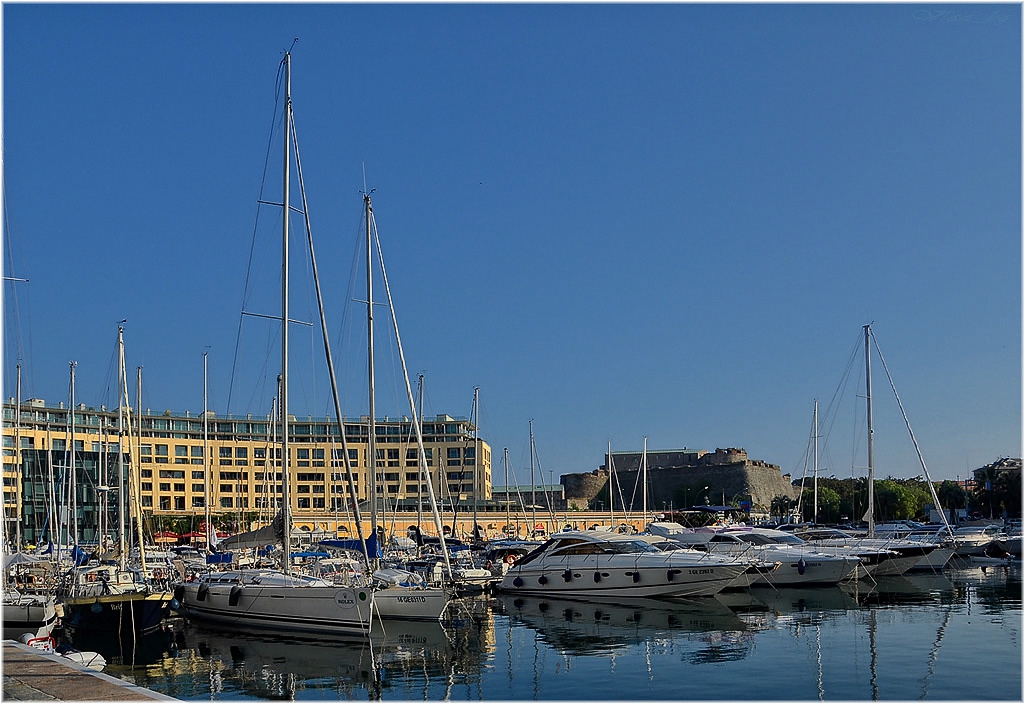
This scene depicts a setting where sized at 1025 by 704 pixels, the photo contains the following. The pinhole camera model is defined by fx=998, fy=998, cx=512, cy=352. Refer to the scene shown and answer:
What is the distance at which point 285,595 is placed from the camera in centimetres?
2588

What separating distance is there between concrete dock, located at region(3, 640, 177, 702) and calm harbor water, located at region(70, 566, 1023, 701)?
4.02 meters

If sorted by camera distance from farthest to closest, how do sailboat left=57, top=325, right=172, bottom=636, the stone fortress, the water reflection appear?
the stone fortress
sailboat left=57, top=325, right=172, bottom=636
the water reflection

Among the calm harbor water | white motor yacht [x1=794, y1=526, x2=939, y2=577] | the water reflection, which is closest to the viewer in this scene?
the calm harbor water

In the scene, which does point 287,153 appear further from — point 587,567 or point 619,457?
point 619,457

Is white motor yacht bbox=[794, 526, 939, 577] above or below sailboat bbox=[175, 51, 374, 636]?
below

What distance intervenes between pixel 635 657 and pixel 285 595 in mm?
9466

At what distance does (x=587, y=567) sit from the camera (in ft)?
116

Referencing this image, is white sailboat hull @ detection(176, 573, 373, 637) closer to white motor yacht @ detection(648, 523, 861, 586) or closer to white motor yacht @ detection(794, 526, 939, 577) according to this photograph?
white motor yacht @ detection(648, 523, 861, 586)

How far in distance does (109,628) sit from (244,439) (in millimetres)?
109012

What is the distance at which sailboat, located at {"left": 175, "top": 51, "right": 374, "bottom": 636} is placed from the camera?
24.6 metres

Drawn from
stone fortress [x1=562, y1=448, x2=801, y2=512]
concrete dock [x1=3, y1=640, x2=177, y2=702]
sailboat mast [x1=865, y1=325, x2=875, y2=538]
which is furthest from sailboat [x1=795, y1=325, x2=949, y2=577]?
stone fortress [x1=562, y1=448, x2=801, y2=512]

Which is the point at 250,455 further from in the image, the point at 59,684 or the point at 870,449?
the point at 59,684

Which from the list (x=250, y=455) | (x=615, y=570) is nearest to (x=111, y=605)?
(x=615, y=570)

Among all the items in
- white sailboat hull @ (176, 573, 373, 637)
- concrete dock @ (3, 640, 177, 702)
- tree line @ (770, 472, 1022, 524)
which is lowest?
tree line @ (770, 472, 1022, 524)
